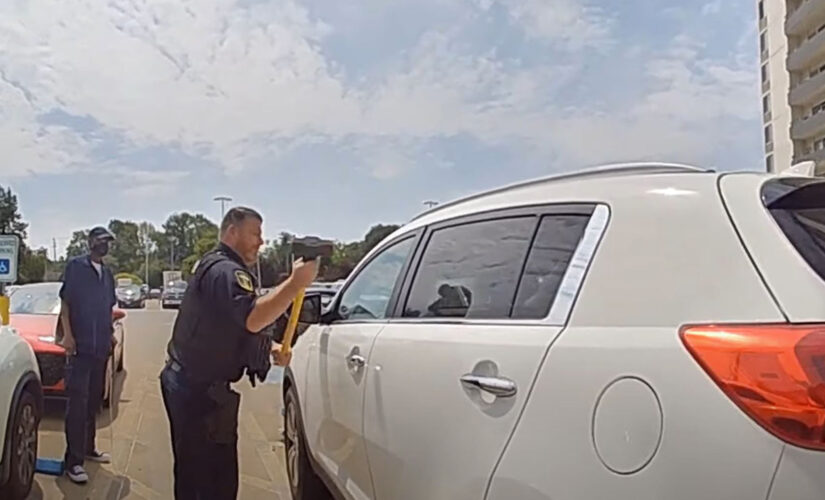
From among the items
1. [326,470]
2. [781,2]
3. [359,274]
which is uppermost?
[781,2]

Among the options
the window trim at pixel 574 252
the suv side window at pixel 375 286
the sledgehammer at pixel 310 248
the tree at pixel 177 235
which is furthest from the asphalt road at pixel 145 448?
the tree at pixel 177 235

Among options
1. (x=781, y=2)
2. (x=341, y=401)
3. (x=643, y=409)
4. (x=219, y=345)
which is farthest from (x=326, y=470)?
(x=781, y=2)

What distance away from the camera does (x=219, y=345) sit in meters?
3.16

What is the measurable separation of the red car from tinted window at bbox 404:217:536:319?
12.7 feet

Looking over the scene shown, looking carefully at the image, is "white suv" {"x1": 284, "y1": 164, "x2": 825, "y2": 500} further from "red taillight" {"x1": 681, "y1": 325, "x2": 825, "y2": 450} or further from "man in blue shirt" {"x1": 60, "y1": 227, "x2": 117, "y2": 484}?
"man in blue shirt" {"x1": 60, "y1": 227, "x2": 117, "y2": 484}

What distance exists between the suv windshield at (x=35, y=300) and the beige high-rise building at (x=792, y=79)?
33757 millimetres

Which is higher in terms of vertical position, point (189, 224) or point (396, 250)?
point (189, 224)

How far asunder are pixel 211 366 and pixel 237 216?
0.69 metres

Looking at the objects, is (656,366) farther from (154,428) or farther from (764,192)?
(154,428)

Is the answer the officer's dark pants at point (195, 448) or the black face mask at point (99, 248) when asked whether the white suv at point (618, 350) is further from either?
the black face mask at point (99, 248)

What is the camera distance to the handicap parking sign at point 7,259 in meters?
6.23

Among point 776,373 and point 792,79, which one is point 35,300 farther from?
point 792,79

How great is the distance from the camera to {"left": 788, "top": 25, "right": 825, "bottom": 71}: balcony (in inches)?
1428

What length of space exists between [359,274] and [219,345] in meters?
0.82
